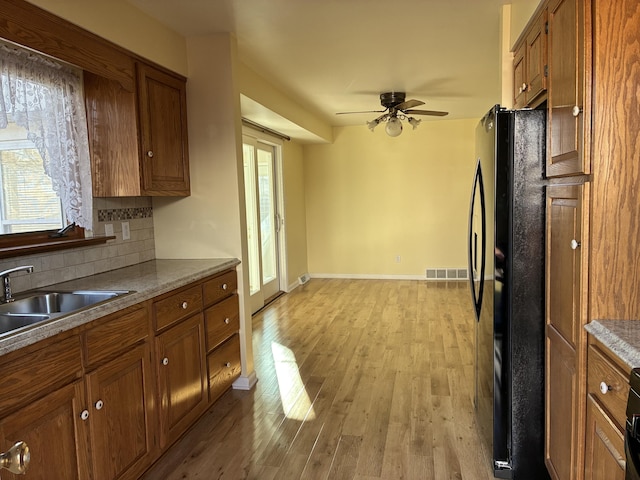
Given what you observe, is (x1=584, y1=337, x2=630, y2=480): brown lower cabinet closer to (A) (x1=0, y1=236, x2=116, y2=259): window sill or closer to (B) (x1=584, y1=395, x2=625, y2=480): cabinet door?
(B) (x1=584, y1=395, x2=625, y2=480): cabinet door

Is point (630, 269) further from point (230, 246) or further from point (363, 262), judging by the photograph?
point (363, 262)

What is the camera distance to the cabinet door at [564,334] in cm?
160

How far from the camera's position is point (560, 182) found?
1836mm

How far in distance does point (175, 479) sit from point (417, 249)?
554 cm

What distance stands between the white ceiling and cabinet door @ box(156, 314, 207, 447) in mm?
1801

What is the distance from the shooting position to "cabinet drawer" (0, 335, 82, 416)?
1464mm

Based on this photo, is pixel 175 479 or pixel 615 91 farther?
pixel 175 479

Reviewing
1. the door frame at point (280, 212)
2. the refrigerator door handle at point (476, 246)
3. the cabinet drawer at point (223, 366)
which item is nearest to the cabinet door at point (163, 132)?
the cabinet drawer at point (223, 366)

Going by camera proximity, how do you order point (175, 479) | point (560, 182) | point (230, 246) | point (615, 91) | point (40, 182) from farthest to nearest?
point (230, 246), point (40, 182), point (175, 479), point (560, 182), point (615, 91)

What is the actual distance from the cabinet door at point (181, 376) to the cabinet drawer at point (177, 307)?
45 mm

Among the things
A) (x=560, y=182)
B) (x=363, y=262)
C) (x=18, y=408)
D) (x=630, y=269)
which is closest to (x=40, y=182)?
(x=18, y=408)

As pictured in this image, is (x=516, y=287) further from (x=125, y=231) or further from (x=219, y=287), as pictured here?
(x=125, y=231)

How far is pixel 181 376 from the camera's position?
2.52 metres

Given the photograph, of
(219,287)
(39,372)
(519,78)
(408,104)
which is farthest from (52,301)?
(408,104)
